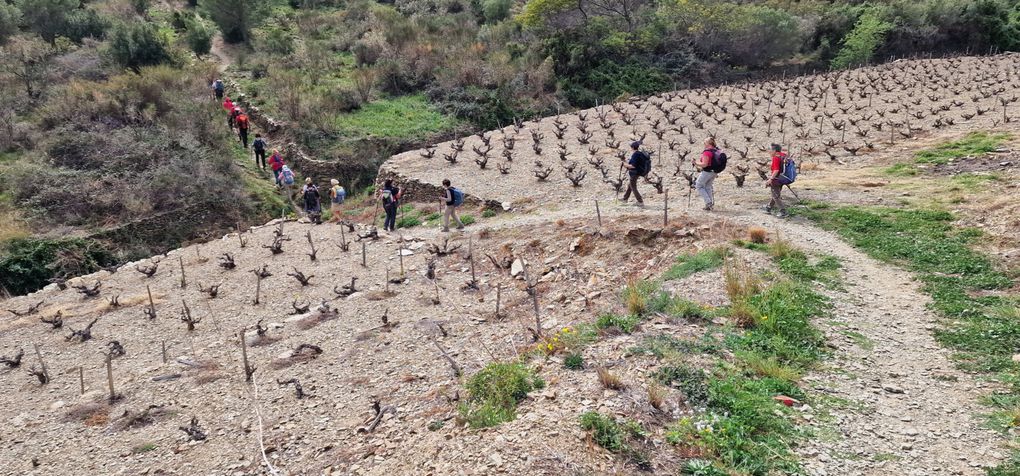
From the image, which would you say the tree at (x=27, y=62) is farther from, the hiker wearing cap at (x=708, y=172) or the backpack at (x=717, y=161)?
the backpack at (x=717, y=161)

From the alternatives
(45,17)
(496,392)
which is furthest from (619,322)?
(45,17)

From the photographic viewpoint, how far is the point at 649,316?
8039mm

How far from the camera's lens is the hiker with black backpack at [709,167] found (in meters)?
12.0

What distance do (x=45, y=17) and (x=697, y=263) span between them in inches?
1385

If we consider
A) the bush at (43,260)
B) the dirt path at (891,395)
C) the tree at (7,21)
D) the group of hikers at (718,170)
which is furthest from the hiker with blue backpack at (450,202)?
the tree at (7,21)

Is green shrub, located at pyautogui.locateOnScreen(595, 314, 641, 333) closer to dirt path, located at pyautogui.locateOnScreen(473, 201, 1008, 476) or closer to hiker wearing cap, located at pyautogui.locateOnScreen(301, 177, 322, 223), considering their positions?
dirt path, located at pyautogui.locateOnScreen(473, 201, 1008, 476)

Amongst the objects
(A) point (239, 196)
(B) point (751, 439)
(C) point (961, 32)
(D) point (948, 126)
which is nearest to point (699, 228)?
(B) point (751, 439)

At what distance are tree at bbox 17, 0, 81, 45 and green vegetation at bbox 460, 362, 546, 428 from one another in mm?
33841

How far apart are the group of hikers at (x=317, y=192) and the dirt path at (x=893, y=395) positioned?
27.7 feet

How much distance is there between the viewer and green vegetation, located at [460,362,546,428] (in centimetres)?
608

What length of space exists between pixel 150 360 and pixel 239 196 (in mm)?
10244

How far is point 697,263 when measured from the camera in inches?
381

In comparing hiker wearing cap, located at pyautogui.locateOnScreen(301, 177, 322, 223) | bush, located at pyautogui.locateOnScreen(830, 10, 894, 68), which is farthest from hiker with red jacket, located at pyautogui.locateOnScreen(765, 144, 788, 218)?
bush, located at pyautogui.locateOnScreen(830, 10, 894, 68)

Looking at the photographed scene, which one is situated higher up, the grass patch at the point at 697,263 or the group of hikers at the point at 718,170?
the group of hikers at the point at 718,170
